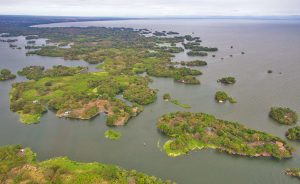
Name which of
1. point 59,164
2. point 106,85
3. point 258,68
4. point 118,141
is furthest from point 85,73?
point 258,68

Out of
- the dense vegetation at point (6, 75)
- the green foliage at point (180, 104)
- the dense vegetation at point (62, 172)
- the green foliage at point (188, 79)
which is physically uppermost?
the green foliage at point (188, 79)

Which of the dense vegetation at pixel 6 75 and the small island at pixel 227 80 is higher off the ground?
the small island at pixel 227 80

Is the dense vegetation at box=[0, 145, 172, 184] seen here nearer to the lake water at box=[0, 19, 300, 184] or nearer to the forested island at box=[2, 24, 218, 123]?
the lake water at box=[0, 19, 300, 184]

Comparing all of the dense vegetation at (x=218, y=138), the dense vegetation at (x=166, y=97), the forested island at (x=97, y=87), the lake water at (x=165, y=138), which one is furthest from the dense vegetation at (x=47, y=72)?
the dense vegetation at (x=218, y=138)

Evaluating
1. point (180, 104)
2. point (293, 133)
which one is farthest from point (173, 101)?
point (293, 133)

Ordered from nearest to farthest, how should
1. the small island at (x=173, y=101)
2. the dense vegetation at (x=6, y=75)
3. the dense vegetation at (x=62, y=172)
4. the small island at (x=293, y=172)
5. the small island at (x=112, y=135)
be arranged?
the dense vegetation at (x=62, y=172) < the small island at (x=293, y=172) < the small island at (x=112, y=135) < the small island at (x=173, y=101) < the dense vegetation at (x=6, y=75)

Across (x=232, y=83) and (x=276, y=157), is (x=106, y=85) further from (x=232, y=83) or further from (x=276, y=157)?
(x=276, y=157)

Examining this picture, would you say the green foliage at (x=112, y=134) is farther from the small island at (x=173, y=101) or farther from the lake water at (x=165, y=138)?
the small island at (x=173, y=101)

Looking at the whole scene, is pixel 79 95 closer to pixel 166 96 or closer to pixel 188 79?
pixel 166 96
